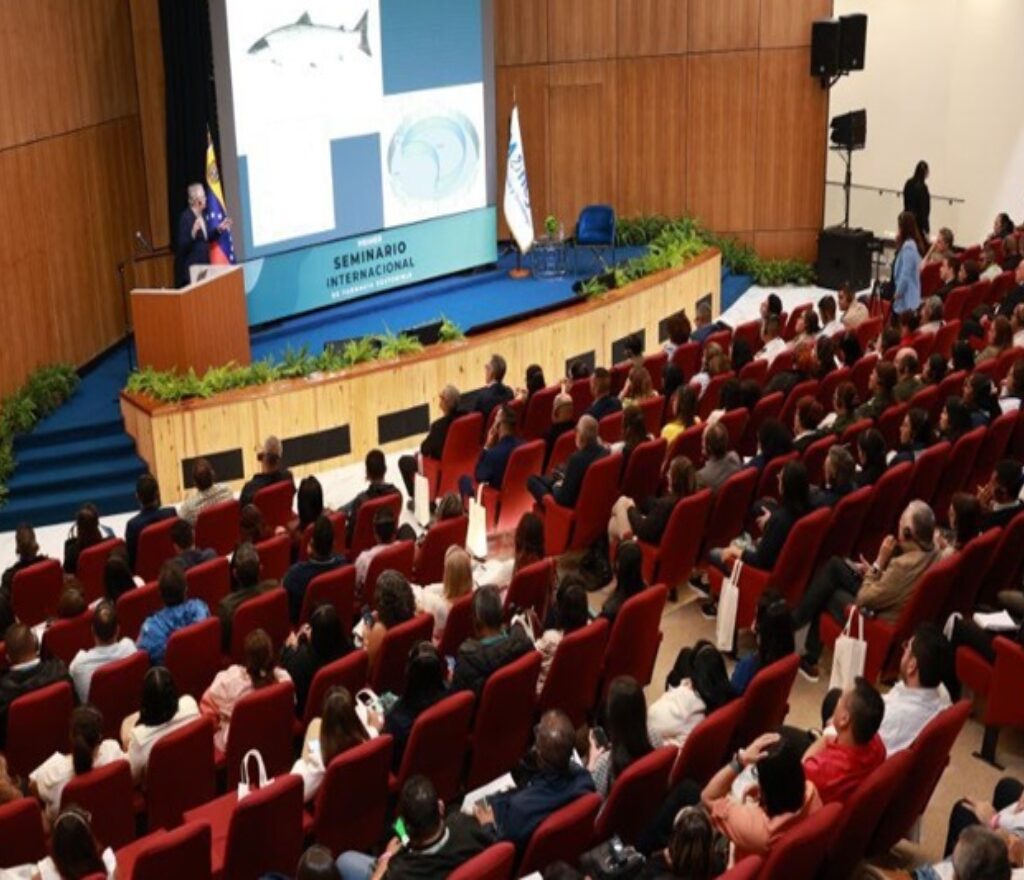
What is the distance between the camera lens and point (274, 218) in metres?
12.7

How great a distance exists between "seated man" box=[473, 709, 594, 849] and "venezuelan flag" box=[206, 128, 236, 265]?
27.0 feet

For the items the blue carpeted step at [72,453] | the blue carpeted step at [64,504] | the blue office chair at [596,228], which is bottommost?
the blue carpeted step at [64,504]

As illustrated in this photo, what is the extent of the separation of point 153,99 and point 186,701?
29.6 feet

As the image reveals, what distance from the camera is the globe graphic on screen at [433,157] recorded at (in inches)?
542

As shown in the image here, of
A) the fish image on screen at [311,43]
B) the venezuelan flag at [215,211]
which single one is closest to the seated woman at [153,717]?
the venezuelan flag at [215,211]

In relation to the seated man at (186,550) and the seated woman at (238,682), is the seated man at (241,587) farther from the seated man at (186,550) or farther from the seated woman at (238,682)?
the seated woman at (238,682)

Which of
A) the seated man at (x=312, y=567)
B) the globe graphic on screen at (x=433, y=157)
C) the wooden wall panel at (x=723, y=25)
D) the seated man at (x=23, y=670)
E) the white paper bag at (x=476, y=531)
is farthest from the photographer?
the wooden wall panel at (x=723, y=25)

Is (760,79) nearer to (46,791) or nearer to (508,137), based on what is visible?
(508,137)

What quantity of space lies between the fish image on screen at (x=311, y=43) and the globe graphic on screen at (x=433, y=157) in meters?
1.02

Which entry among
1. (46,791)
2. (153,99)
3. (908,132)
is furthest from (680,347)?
(908,132)

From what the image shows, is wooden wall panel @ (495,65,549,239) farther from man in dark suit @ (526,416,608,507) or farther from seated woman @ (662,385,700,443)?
man in dark suit @ (526,416,608,507)

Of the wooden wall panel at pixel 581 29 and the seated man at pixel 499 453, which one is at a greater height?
the wooden wall panel at pixel 581 29

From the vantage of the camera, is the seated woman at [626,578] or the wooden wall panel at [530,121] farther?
the wooden wall panel at [530,121]

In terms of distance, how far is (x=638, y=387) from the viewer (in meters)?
9.03
